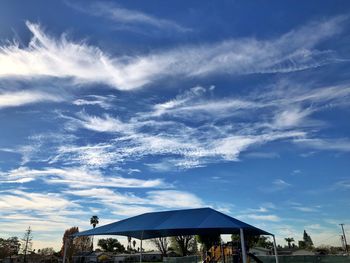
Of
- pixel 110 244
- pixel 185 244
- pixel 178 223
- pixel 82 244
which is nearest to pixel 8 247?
pixel 82 244

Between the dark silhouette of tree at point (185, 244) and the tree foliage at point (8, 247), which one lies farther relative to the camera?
the tree foliage at point (8, 247)

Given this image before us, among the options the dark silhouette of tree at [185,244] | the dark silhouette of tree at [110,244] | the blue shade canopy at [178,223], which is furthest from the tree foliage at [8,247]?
the blue shade canopy at [178,223]

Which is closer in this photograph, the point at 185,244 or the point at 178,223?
the point at 178,223

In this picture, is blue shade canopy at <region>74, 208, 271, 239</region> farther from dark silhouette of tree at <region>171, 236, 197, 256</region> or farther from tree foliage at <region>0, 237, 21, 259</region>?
tree foliage at <region>0, 237, 21, 259</region>

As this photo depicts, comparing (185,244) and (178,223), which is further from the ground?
(178,223)

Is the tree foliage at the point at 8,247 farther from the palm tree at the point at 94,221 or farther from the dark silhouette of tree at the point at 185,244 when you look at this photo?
the dark silhouette of tree at the point at 185,244

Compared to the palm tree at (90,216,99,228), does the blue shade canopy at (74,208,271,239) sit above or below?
below

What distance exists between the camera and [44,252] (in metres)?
76.6

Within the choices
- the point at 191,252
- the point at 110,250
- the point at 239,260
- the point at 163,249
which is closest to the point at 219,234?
the point at 239,260

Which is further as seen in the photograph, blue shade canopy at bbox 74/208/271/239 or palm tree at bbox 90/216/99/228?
palm tree at bbox 90/216/99/228

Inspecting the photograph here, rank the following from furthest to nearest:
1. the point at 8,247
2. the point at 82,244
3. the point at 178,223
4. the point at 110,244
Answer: the point at 110,244 → the point at 82,244 → the point at 8,247 → the point at 178,223

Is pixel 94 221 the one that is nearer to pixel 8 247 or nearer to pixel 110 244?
pixel 110 244

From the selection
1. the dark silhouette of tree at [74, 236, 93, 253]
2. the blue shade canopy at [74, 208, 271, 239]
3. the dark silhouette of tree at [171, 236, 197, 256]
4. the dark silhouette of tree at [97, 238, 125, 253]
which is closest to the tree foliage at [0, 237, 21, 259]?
the dark silhouette of tree at [74, 236, 93, 253]

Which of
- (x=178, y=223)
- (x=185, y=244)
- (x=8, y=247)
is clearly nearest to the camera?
(x=178, y=223)
